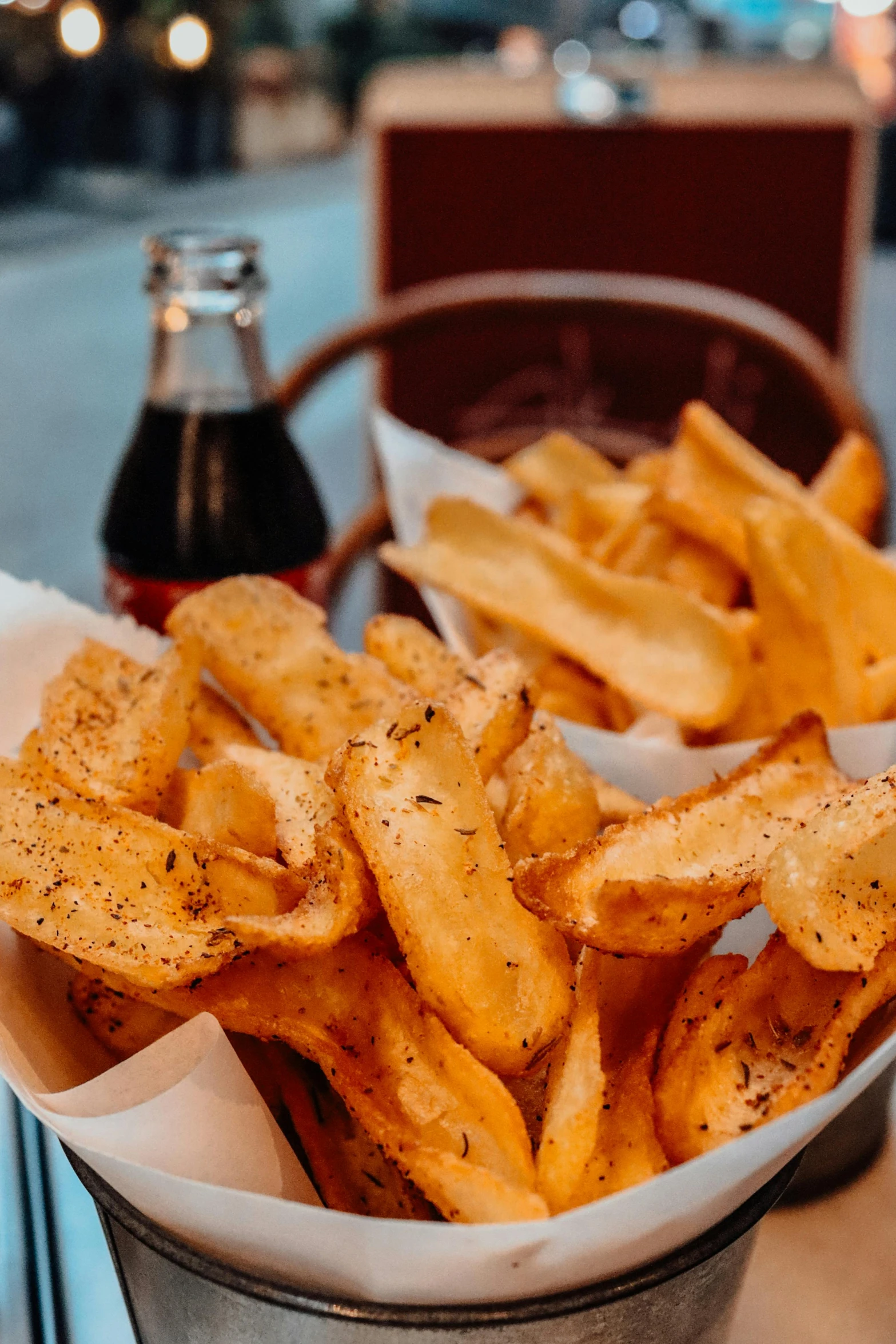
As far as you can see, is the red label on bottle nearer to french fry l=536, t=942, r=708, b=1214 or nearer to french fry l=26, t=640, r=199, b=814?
french fry l=26, t=640, r=199, b=814

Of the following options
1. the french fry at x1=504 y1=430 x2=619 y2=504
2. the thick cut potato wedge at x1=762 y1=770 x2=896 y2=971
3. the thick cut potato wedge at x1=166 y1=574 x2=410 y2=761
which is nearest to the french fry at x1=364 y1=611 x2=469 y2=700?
the thick cut potato wedge at x1=166 y1=574 x2=410 y2=761

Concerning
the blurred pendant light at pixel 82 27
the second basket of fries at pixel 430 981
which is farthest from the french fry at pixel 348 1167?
the blurred pendant light at pixel 82 27

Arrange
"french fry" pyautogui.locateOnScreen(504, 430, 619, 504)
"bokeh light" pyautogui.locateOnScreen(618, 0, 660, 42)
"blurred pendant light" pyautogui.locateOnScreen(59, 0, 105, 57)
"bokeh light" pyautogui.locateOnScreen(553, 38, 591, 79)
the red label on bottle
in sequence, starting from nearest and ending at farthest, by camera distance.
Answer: the red label on bottle → "french fry" pyautogui.locateOnScreen(504, 430, 619, 504) → "blurred pendant light" pyautogui.locateOnScreen(59, 0, 105, 57) → "bokeh light" pyautogui.locateOnScreen(553, 38, 591, 79) → "bokeh light" pyautogui.locateOnScreen(618, 0, 660, 42)

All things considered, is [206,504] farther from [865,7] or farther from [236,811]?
[865,7]

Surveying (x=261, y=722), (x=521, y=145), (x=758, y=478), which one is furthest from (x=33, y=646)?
(x=521, y=145)

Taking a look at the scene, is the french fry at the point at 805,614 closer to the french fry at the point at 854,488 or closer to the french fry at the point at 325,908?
the french fry at the point at 854,488

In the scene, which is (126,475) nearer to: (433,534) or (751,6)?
(433,534)

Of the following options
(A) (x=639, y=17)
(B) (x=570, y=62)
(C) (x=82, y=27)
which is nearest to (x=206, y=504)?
(C) (x=82, y=27)
